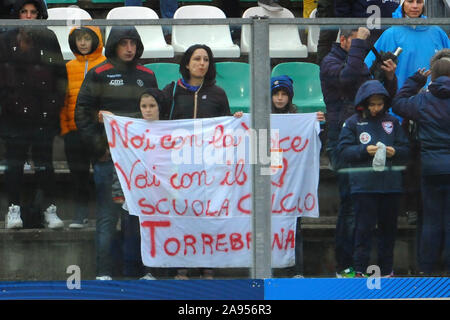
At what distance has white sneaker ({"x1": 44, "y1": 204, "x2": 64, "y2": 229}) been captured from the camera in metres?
6.18

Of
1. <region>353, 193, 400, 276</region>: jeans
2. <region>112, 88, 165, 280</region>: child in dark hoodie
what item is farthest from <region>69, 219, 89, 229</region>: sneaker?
<region>353, 193, 400, 276</region>: jeans

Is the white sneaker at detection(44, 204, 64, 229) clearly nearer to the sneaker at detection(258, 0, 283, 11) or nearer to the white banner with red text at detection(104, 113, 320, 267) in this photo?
the white banner with red text at detection(104, 113, 320, 267)

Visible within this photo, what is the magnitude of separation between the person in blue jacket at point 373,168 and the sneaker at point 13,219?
6.72 ft

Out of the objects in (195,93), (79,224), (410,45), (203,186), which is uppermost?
(410,45)

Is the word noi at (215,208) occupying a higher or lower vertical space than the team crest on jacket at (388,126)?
lower

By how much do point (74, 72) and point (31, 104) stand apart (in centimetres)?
35

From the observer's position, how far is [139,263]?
6.20 metres

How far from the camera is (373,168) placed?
6156 millimetres

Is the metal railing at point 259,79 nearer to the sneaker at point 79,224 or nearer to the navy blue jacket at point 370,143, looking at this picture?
the navy blue jacket at point 370,143

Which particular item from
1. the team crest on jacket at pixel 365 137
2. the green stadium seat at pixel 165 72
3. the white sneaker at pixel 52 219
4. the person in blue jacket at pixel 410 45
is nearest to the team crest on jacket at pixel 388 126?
the team crest on jacket at pixel 365 137

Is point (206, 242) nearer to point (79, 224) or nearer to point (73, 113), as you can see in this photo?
point (79, 224)

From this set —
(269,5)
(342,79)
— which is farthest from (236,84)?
(269,5)

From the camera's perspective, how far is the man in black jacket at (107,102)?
6113 mm
